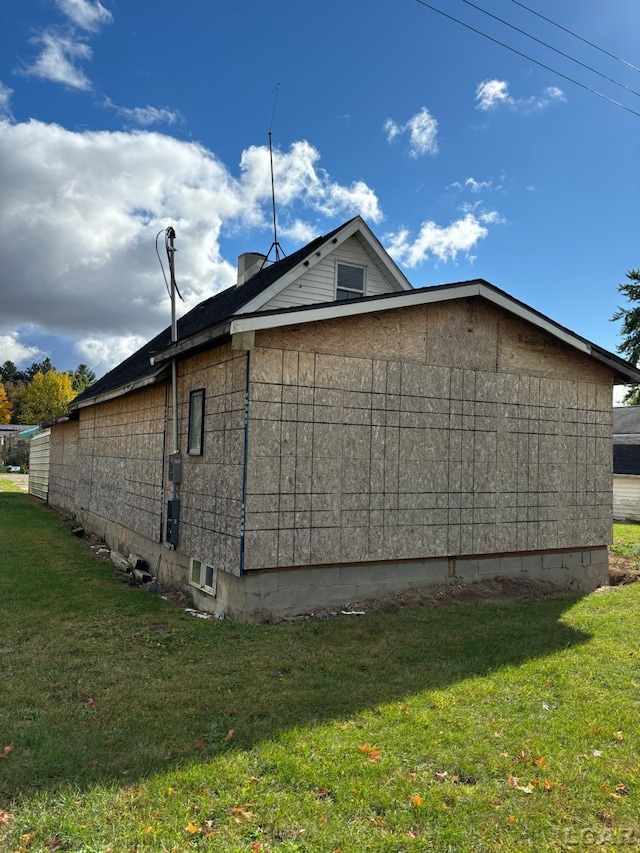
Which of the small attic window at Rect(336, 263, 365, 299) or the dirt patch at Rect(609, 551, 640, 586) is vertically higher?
the small attic window at Rect(336, 263, 365, 299)

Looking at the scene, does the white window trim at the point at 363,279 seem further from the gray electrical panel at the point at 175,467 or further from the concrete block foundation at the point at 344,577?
the concrete block foundation at the point at 344,577

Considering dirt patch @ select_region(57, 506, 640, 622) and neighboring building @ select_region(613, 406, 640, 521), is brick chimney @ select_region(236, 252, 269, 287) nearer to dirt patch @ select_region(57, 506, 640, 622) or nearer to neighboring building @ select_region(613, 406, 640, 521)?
dirt patch @ select_region(57, 506, 640, 622)

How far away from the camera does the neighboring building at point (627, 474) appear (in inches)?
844

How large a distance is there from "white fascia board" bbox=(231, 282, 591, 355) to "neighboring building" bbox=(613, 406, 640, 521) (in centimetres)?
1381

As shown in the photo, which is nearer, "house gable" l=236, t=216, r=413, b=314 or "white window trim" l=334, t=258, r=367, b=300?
"house gable" l=236, t=216, r=413, b=314

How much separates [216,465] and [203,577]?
179 cm

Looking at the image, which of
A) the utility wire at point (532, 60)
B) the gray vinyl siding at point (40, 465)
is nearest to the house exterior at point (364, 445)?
the utility wire at point (532, 60)

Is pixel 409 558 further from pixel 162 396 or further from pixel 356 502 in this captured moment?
pixel 162 396

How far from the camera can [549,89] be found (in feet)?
37.6

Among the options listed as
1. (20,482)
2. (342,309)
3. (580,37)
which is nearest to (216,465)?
(342,309)

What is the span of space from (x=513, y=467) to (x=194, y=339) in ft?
18.1

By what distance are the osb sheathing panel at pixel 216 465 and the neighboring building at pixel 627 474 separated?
18.2 m

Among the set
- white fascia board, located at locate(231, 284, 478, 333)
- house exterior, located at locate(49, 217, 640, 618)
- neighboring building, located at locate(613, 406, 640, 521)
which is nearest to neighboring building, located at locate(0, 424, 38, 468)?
house exterior, located at locate(49, 217, 640, 618)

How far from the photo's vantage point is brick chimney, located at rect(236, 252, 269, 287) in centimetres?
1369
